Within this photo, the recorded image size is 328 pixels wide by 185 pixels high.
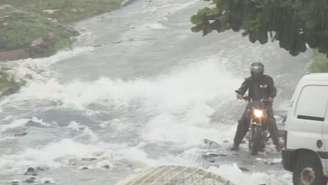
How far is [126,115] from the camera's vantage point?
20969 mm

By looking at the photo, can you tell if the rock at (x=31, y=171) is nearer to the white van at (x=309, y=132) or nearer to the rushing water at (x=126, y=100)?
the rushing water at (x=126, y=100)

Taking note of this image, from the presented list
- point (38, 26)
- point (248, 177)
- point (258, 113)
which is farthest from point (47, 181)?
point (38, 26)

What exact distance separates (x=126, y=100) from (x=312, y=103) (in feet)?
39.6

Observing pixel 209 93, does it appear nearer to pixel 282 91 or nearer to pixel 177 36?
pixel 282 91

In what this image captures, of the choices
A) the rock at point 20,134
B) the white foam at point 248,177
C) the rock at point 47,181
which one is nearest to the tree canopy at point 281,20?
the white foam at point 248,177

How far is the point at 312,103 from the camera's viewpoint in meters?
11.4

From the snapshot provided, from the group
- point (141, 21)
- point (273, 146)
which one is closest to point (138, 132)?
point (273, 146)

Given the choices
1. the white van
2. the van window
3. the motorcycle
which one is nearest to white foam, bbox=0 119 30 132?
the motorcycle

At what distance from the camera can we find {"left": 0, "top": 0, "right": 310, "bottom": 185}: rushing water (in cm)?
1572

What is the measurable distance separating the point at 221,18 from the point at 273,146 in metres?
9.25

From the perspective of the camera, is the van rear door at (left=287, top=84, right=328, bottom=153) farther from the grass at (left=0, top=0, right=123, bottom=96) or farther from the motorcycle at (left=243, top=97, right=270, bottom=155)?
the grass at (left=0, top=0, right=123, bottom=96)

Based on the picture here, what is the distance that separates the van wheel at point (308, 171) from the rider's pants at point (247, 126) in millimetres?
3340

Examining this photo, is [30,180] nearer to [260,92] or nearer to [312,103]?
[260,92]

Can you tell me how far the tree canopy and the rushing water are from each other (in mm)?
6795
